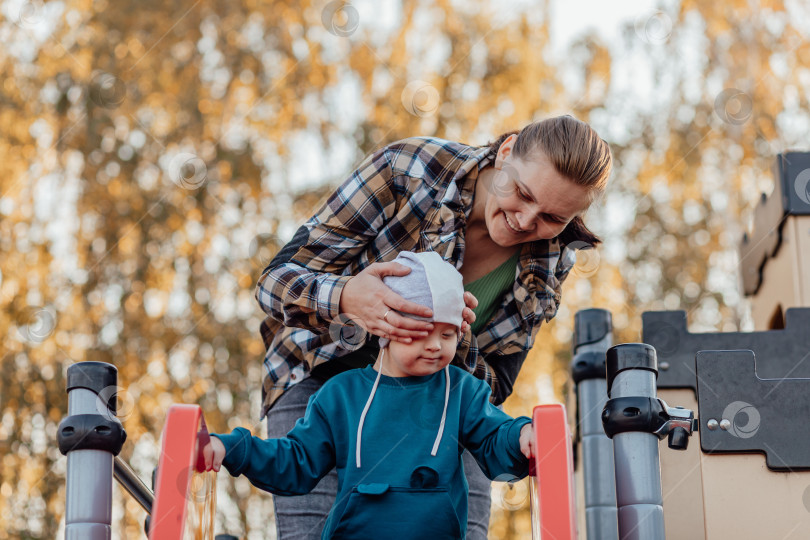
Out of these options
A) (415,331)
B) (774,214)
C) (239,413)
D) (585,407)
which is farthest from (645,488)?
(239,413)

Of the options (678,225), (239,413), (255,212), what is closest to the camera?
(239,413)

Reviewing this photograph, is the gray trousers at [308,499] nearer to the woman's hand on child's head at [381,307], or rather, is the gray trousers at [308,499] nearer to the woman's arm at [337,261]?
the woman's arm at [337,261]

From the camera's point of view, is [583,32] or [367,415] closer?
[367,415]

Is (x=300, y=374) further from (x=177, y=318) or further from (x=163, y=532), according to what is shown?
(x=177, y=318)

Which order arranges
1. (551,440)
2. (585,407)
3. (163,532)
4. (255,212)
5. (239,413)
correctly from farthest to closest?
(255,212)
(239,413)
(585,407)
(551,440)
(163,532)

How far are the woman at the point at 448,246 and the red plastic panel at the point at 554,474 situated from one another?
15.1 inches

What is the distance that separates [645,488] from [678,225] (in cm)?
818

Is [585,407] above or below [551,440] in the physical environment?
above

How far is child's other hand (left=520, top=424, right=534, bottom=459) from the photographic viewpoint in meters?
1.57

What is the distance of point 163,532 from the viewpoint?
140 cm

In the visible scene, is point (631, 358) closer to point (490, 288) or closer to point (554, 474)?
point (554, 474)

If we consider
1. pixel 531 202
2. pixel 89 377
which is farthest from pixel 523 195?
pixel 89 377

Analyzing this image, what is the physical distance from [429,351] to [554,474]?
350 mm

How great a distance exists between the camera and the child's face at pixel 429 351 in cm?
174
